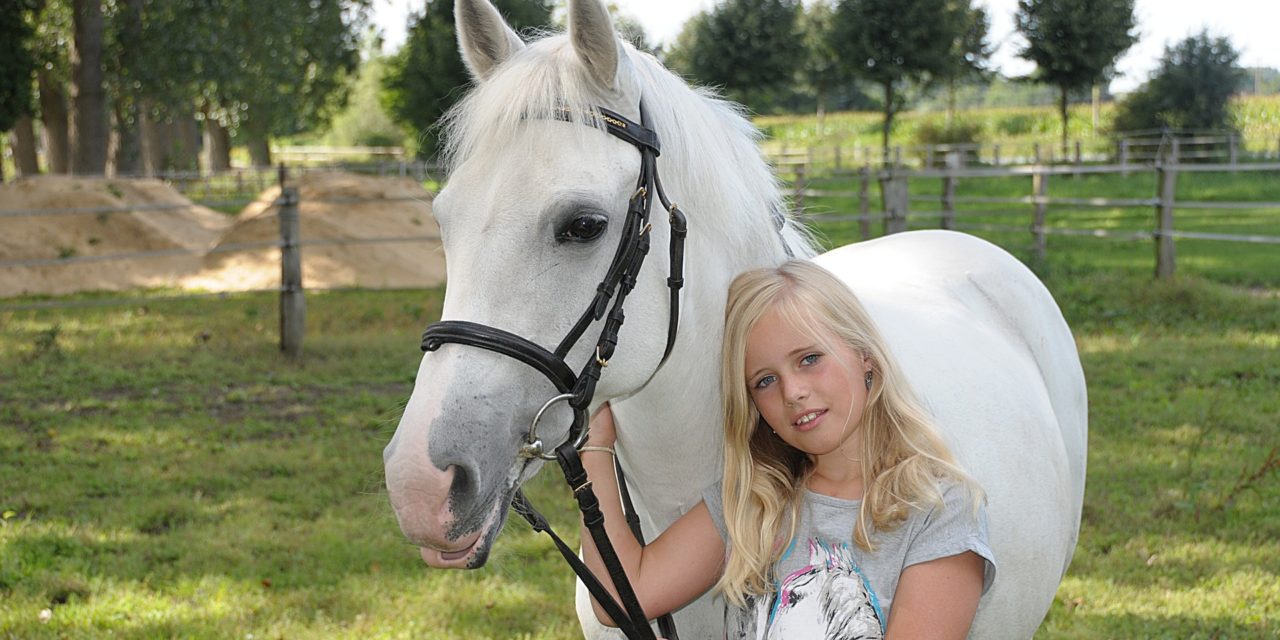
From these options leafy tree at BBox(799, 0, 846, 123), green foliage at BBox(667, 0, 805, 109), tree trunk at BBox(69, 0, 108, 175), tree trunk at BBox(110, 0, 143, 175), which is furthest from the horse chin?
green foliage at BBox(667, 0, 805, 109)

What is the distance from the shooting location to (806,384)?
1.73 meters

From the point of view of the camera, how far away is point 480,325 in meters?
1.53

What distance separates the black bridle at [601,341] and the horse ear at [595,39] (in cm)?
7

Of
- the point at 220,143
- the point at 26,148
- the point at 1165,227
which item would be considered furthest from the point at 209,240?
the point at 220,143

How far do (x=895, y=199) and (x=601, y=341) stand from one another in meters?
9.26

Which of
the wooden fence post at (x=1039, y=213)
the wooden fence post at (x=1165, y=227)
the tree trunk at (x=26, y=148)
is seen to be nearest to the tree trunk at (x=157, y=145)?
the tree trunk at (x=26, y=148)

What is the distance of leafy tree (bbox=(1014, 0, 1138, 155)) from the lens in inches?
992

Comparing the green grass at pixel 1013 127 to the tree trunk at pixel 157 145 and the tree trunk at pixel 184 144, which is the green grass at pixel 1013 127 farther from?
the tree trunk at pixel 157 145

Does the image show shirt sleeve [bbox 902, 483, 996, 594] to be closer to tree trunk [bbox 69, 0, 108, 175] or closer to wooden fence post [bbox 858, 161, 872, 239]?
wooden fence post [bbox 858, 161, 872, 239]

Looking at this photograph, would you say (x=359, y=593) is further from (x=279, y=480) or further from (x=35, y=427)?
(x=35, y=427)

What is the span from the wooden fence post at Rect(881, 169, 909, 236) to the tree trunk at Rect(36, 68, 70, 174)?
1437cm

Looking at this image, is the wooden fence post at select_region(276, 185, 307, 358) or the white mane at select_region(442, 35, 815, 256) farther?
the wooden fence post at select_region(276, 185, 307, 358)

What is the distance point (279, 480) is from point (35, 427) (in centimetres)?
196

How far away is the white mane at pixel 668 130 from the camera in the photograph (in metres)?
1.65
